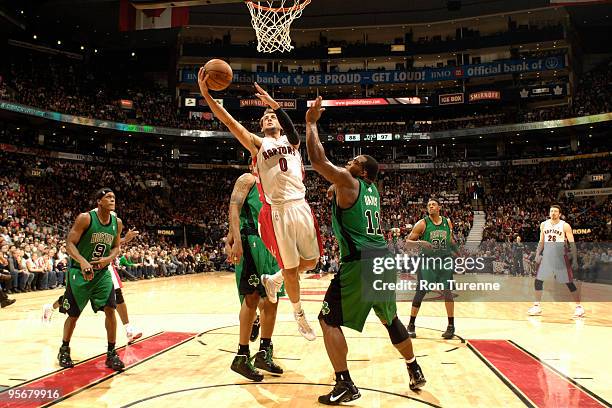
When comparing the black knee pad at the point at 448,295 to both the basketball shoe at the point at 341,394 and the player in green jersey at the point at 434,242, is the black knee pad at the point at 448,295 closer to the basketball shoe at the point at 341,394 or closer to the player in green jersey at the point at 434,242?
the player in green jersey at the point at 434,242

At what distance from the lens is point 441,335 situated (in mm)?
7484

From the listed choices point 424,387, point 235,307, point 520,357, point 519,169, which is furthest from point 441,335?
point 519,169

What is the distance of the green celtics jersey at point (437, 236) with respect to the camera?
7445mm

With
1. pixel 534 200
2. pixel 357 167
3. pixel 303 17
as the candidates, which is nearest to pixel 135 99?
pixel 303 17

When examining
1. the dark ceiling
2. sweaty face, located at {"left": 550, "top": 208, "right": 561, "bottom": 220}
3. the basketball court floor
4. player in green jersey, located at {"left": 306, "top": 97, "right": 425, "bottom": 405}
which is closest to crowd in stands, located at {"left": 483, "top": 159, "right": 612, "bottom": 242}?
the dark ceiling

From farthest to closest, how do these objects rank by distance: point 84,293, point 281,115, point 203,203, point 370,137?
1. point 370,137
2. point 203,203
3. point 84,293
4. point 281,115

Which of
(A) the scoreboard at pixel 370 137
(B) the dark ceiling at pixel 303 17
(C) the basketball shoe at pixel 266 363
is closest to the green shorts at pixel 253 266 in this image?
(C) the basketball shoe at pixel 266 363

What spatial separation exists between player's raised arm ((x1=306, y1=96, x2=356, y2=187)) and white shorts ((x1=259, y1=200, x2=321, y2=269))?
583 mm

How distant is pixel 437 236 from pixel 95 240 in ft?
15.7

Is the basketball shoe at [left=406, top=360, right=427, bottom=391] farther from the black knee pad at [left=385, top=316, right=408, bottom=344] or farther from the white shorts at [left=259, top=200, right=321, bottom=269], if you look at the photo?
the white shorts at [left=259, top=200, right=321, bottom=269]

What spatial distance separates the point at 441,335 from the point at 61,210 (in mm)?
23654

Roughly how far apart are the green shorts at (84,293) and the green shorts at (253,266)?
1546 mm

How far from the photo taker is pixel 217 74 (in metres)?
4.87

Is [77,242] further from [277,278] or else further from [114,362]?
[277,278]
